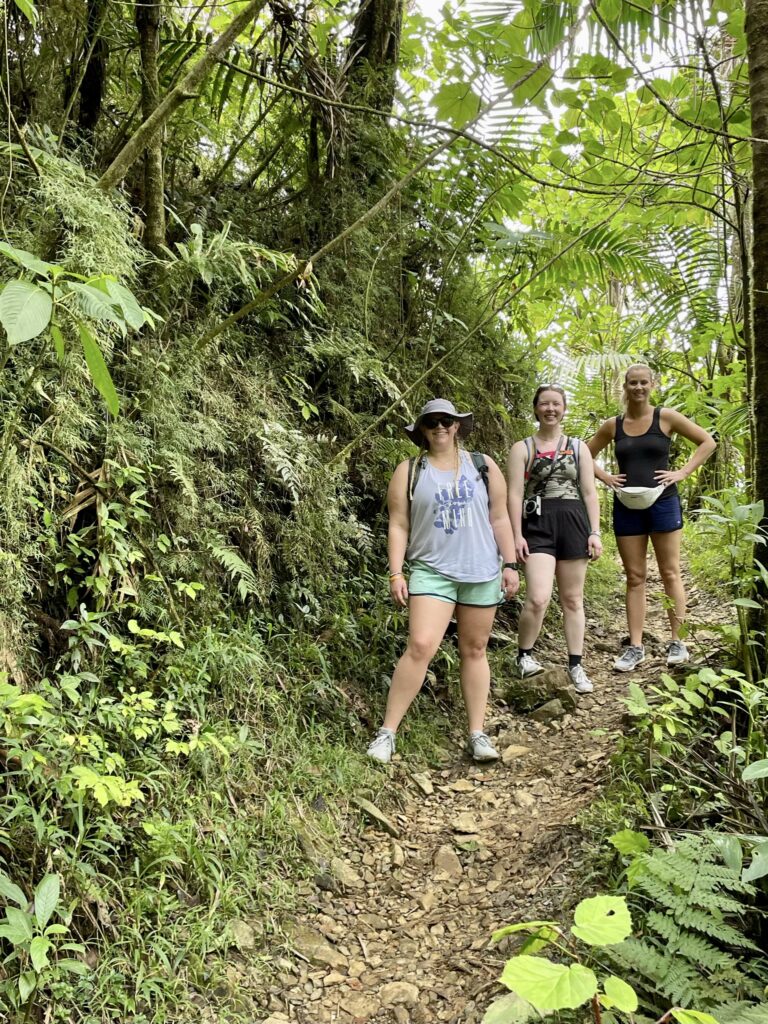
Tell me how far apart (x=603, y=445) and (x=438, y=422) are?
164cm

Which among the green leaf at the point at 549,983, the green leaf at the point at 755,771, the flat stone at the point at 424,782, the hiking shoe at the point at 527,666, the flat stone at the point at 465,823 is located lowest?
the flat stone at the point at 465,823

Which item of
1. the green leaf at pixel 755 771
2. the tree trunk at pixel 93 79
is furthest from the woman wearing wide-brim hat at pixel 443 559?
the tree trunk at pixel 93 79

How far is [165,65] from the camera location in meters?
3.70

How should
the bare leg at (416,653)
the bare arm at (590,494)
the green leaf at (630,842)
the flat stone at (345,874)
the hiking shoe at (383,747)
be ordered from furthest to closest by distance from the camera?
the bare arm at (590,494)
the bare leg at (416,653)
the hiking shoe at (383,747)
the flat stone at (345,874)
the green leaf at (630,842)

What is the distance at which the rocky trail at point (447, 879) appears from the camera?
2.51m

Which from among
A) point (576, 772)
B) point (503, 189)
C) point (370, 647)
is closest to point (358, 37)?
point (503, 189)

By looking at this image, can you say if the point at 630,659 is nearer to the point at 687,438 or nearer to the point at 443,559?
the point at 687,438

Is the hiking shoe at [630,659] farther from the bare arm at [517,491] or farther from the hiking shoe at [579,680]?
the bare arm at [517,491]

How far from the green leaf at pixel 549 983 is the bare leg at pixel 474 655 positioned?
2794 millimetres

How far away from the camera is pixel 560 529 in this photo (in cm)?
466

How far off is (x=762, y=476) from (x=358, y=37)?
15.9ft

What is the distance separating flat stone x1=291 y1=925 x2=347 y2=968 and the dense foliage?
0.17m

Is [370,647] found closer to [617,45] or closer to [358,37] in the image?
[617,45]

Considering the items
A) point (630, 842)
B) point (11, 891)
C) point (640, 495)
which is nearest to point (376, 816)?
point (630, 842)
